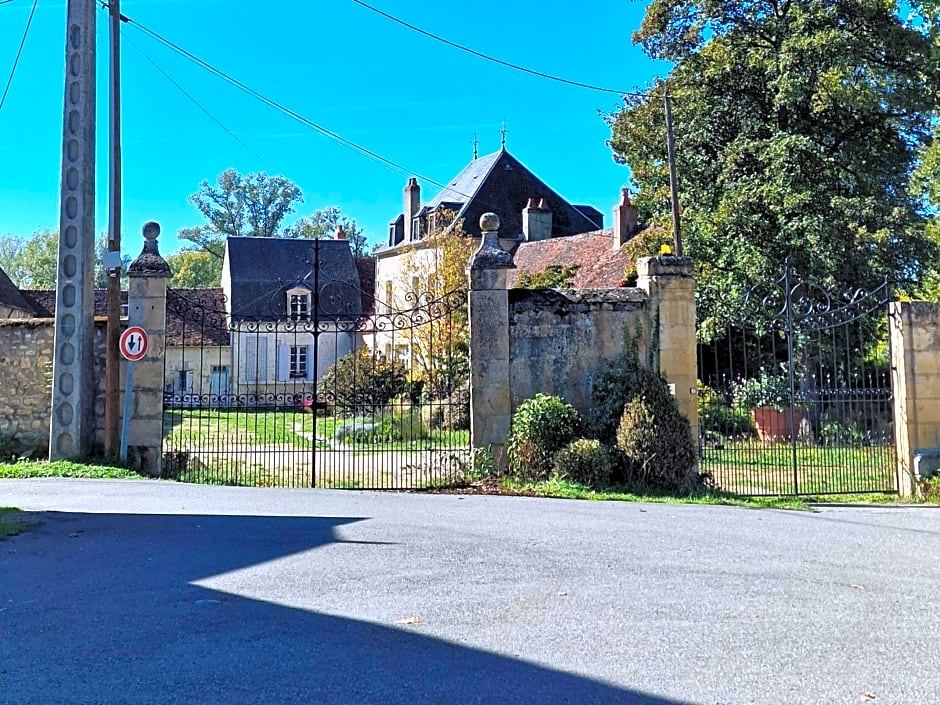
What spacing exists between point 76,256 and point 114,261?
663 millimetres

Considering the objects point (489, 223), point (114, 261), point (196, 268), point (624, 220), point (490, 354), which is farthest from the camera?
point (196, 268)

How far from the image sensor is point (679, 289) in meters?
10.9

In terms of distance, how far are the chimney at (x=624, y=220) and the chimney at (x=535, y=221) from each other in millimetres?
8158

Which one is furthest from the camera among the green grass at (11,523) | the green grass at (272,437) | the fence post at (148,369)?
the green grass at (272,437)

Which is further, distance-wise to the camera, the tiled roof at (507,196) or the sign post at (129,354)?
the tiled roof at (507,196)

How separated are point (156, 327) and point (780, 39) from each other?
15.2m

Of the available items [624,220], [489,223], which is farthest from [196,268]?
[489,223]

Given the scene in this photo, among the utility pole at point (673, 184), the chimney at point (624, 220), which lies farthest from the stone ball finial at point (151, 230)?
the chimney at point (624, 220)

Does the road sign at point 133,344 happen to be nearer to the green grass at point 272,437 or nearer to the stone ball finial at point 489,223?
the green grass at point 272,437

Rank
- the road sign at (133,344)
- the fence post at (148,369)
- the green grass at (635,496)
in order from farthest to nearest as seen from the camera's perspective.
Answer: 1. the fence post at (148,369)
2. the road sign at (133,344)
3. the green grass at (635,496)

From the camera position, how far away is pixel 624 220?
2972cm

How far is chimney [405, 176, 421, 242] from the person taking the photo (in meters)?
40.9

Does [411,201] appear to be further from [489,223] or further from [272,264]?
[489,223]

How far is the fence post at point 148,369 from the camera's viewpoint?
439 inches
